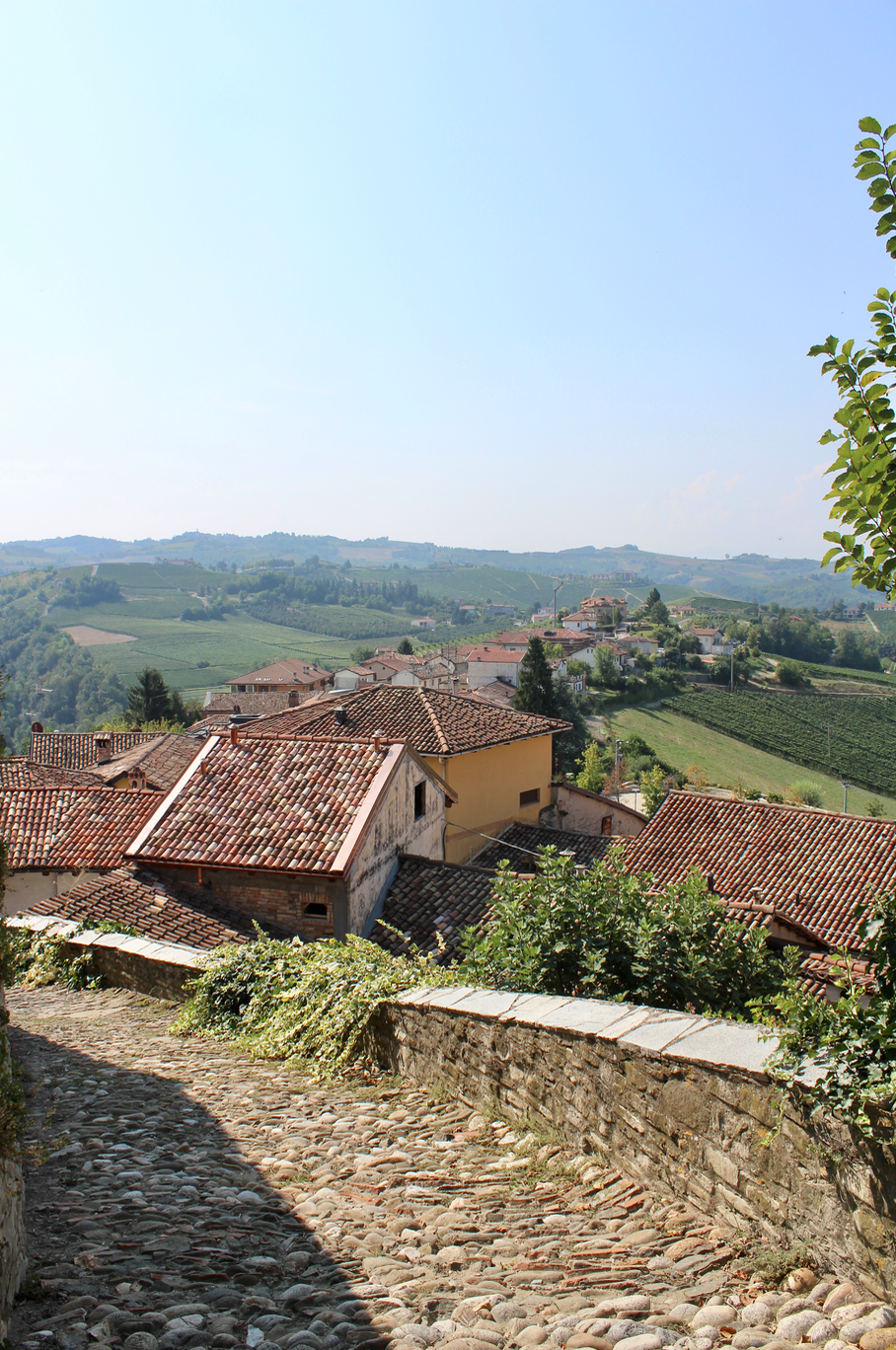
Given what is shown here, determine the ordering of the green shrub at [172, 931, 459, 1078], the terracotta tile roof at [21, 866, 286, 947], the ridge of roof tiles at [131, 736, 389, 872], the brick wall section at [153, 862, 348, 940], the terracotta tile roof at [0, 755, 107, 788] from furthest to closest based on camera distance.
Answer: the terracotta tile roof at [0, 755, 107, 788]
the ridge of roof tiles at [131, 736, 389, 872]
the brick wall section at [153, 862, 348, 940]
the terracotta tile roof at [21, 866, 286, 947]
the green shrub at [172, 931, 459, 1078]

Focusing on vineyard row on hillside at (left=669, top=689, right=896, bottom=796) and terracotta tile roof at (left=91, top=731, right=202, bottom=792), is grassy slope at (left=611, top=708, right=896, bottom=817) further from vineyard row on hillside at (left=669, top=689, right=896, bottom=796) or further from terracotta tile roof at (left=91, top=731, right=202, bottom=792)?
terracotta tile roof at (left=91, top=731, right=202, bottom=792)

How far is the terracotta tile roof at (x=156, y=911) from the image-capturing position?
11875mm

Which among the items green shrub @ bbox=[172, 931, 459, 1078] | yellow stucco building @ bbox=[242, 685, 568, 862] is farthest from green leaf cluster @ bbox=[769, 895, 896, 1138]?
yellow stucco building @ bbox=[242, 685, 568, 862]

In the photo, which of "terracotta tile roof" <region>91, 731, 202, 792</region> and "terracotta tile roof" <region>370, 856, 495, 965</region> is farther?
"terracotta tile roof" <region>91, 731, 202, 792</region>

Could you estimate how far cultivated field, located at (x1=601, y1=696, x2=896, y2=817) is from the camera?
6359 centimetres

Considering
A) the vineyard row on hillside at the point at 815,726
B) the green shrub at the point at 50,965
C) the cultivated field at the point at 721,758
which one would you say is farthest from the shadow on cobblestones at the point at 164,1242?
the vineyard row on hillside at the point at 815,726

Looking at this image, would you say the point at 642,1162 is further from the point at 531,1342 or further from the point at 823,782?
the point at 823,782

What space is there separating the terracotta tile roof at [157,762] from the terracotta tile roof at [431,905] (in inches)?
555

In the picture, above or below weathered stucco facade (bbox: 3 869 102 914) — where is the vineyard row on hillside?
below

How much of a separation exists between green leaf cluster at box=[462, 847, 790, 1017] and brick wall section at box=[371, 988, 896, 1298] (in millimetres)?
422

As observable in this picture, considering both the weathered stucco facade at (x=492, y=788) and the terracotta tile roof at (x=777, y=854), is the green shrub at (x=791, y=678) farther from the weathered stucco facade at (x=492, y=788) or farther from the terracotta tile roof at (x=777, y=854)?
the weathered stucco facade at (x=492, y=788)

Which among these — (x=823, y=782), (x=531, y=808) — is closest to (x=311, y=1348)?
(x=531, y=808)

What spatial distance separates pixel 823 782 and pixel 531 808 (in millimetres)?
49923

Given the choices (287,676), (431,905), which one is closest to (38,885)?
(431,905)
